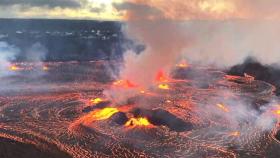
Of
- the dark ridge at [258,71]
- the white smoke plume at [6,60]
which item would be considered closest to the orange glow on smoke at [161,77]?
the dark ridge at [258,71]

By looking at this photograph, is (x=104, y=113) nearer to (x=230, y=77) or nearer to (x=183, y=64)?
(x=230, y=77)

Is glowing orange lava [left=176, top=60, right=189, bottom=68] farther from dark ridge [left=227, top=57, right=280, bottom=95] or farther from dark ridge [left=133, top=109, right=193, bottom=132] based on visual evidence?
dark ridge [left=133, top=109, right=193, bottom=132]

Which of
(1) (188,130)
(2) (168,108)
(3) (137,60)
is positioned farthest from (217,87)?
(1) (188,130)

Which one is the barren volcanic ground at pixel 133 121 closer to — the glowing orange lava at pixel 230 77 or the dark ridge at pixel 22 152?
the dark ridge at pixel 22 152

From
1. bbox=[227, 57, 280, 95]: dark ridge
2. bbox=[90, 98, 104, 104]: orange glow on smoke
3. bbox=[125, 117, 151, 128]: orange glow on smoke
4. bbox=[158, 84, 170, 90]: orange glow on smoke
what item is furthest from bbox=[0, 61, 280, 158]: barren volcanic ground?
bbox=[227, 57, 280, 95]: dark ridge

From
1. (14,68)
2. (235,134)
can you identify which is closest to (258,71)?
(235,134)

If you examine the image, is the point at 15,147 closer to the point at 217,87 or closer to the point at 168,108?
the point at 168,108
